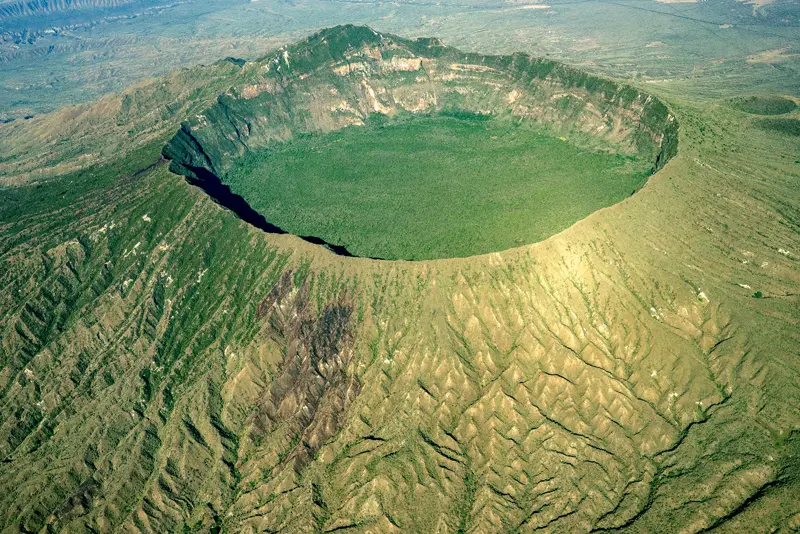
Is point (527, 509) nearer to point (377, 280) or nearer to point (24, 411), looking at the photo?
point (377, 280)

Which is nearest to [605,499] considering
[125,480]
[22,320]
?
[125,480]

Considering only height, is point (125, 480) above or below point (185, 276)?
below

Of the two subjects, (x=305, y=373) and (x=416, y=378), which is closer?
(x=416, y=378)

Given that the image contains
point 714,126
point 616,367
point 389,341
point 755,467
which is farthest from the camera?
point 714,126

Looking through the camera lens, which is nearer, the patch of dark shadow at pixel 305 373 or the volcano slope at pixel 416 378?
the volcano slope at pixel 416 378

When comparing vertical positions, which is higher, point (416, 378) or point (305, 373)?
point (305, 373)
